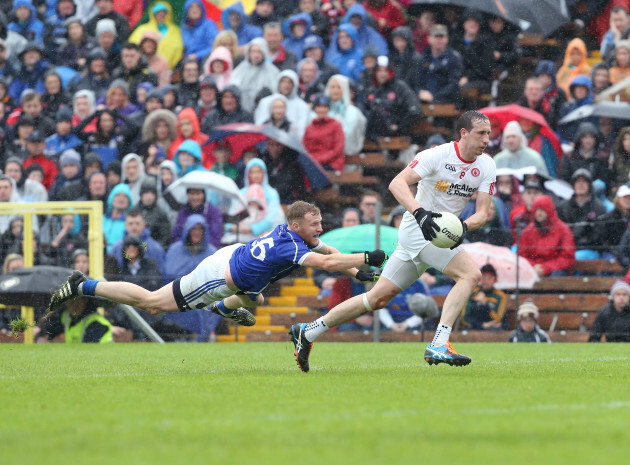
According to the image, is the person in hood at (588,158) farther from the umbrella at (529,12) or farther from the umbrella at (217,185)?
the umbrella at (217,185)

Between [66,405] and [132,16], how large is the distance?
17.2m

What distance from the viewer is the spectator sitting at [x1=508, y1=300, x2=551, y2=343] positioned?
15.5m

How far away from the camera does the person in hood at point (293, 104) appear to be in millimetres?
18109

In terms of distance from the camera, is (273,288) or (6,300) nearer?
(6,300)

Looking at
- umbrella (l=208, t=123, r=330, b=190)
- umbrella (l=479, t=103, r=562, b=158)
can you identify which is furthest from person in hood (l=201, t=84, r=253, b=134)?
umbrella (l=479, t=103, r=562, b=158)

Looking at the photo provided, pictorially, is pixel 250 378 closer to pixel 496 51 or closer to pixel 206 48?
pixel 496 51

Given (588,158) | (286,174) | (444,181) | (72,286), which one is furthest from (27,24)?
(444,181)

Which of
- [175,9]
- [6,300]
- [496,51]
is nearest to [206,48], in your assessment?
[175,9]

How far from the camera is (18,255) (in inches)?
656

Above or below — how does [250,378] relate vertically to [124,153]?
below

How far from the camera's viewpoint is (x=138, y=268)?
16.5 metres

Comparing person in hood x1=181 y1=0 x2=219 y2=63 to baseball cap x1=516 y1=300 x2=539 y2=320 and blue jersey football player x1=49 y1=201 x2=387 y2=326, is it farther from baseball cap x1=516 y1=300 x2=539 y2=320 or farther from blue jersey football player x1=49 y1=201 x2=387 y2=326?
blue jersey football player x1=49 y1=201 x2=387 y2=326

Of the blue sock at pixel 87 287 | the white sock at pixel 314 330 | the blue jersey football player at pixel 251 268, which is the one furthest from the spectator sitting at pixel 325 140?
the white sock at pixel 314 330

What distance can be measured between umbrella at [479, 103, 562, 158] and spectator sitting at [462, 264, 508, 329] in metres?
2.77
